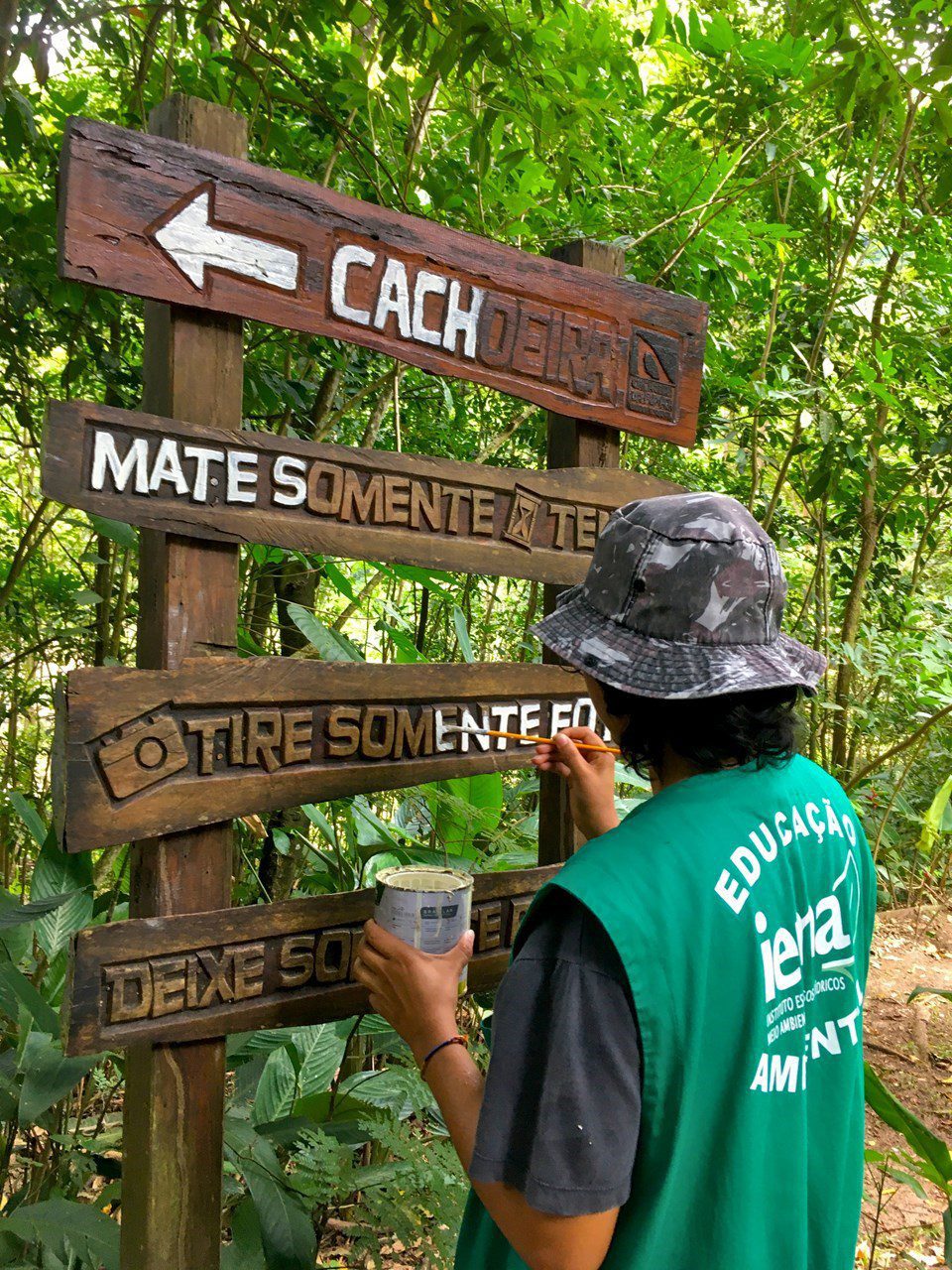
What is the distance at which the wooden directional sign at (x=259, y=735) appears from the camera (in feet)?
4.97

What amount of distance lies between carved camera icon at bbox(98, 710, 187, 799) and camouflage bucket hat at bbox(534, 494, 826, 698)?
69cm

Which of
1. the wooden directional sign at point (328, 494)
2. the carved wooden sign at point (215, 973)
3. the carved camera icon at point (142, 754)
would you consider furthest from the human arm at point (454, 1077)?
the wooden directional sign at point (328, 494)

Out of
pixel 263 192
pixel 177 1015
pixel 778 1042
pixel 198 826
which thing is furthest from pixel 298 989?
pixel 263 192

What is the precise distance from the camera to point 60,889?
2027 mm

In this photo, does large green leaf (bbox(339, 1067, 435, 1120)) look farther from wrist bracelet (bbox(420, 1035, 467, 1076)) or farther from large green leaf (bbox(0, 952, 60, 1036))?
wrist bracelet (bbox(420, 1035, 467, 1076))

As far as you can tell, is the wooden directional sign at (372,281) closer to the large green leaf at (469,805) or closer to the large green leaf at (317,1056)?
the large green leaf at (469,805)

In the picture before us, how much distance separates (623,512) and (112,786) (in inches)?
33.7

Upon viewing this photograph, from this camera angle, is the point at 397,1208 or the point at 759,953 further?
the point at 397,1208

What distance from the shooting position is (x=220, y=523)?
1635mm

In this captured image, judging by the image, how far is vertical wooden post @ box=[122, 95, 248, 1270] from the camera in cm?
160

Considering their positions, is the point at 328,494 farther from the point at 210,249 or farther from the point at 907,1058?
the point at 907,1058

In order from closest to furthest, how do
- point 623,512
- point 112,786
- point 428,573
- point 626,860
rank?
point 626,860, point 623,512, point 112,786, point 428,573

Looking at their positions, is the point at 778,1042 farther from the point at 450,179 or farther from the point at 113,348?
the point at 450,179

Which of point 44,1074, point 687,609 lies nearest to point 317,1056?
point 44,1074
